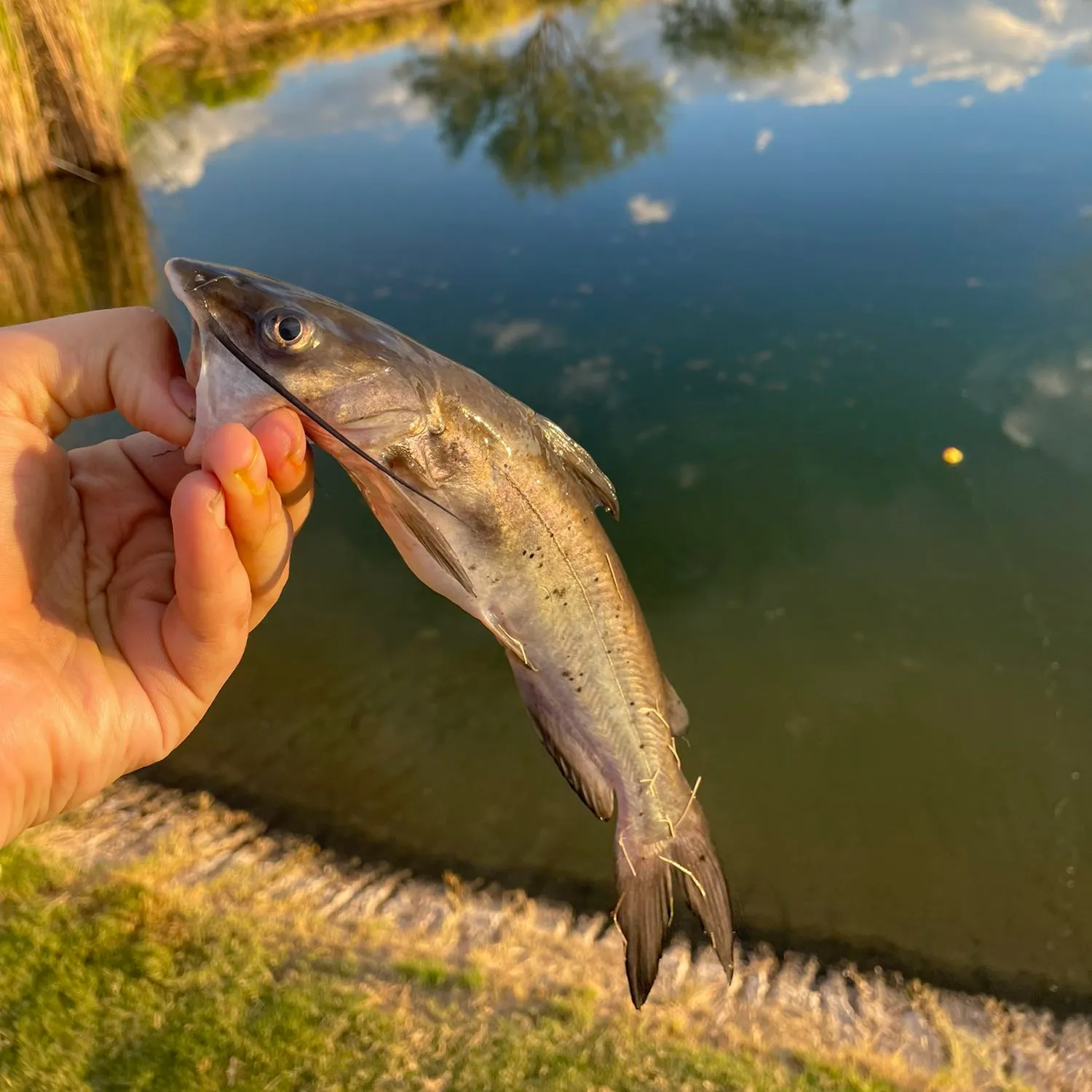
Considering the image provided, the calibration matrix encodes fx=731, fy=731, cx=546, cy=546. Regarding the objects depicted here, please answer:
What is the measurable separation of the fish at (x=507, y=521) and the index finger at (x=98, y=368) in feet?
0.34

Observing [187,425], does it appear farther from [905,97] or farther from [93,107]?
[905,97]

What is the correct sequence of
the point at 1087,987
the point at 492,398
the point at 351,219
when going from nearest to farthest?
the point at 492,398 → the point at 1087,987 → the point at 351,219

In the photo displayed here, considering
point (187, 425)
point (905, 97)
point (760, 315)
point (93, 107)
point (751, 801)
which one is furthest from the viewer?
point (905, 97)

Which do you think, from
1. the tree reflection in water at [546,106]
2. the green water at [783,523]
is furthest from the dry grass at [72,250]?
the tree reflection in water at [546,106]

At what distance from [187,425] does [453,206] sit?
9918 millimetres

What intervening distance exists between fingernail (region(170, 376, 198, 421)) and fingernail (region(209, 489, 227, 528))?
1.12 ft

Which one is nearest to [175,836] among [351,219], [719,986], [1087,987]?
[719,986]

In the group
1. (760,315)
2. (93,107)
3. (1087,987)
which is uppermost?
(93,107)

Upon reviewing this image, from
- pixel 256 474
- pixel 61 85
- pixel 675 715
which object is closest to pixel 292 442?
pixel 256 474

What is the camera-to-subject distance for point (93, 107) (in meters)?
11.4

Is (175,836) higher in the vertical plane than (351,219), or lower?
lower

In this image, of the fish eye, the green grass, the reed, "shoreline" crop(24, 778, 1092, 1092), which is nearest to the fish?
the fish eye

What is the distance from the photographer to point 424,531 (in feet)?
6.83

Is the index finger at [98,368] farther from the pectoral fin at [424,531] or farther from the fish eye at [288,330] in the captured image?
the pectoral fin at [424,531]
